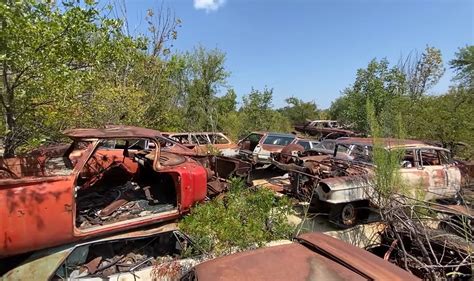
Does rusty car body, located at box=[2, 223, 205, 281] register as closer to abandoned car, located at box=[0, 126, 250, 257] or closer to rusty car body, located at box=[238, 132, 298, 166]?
abandoned car, located at box=[0, 126, 250, 257]

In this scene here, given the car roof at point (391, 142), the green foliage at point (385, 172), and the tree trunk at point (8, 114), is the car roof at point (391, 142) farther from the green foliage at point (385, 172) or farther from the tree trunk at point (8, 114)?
the tree trunk at point (8, 114)

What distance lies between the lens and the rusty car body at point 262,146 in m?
12.0

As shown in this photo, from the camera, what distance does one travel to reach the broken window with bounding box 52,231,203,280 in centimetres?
461

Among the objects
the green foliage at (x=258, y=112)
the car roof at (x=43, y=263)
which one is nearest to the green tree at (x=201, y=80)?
the green foliage at (x=258, y=112)

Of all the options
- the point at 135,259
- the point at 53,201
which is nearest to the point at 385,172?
the point at 135,259

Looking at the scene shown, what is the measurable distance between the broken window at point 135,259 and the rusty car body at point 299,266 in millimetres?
1940

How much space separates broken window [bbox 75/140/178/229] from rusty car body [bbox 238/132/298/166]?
5399 mm

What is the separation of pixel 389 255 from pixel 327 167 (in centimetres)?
366

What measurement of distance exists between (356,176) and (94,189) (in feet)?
16.1

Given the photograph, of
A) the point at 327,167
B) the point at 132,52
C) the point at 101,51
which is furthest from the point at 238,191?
the point at 132,52

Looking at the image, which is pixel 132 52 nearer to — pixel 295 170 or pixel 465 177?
pixel 295 170

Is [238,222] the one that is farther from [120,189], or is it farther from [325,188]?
[325,188]

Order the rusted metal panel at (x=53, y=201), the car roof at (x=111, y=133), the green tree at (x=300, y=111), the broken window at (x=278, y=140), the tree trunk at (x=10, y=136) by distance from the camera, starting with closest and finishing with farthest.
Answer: the rusted metal panel at (x=53, y=201)
the car roof at (x=111, y=133)
the tree trunk at (x=10, y=136)
the broken window at (x=278, y=140)
the green tree at (x=300, y=111)

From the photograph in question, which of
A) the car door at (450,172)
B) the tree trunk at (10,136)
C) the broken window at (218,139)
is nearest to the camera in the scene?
the tree trunk at (10,136)
